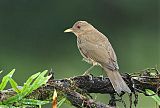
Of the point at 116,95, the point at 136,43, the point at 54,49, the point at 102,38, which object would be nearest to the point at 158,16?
the point at 136,43

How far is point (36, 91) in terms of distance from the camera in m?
5.32

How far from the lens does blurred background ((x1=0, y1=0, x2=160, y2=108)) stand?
22.6m

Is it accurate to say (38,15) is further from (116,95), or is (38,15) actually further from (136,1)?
(116,95)

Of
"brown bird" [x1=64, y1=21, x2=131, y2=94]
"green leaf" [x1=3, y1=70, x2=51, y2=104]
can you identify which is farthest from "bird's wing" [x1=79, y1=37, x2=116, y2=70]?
"green leaf" [x1=3, y1=70, x2=51, y2=104]

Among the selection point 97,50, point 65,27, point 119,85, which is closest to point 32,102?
point 119,85

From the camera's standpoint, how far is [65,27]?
24.7 m

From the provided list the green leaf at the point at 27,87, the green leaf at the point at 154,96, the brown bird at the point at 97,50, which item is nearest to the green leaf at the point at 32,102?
the green leaf at the point at 27,87

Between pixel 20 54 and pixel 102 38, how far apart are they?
15929 mm

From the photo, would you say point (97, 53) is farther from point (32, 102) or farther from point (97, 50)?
point (32, 102)

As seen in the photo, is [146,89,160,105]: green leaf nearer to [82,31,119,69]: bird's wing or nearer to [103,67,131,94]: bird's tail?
[103,67,131,94]: bird's tail

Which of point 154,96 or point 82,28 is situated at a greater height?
point 82,28

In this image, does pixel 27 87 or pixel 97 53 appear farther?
pixel 97 53

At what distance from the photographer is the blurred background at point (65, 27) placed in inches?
890

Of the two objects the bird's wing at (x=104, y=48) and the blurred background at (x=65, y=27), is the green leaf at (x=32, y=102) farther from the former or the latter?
the blurred background at (x=65, y=27)
